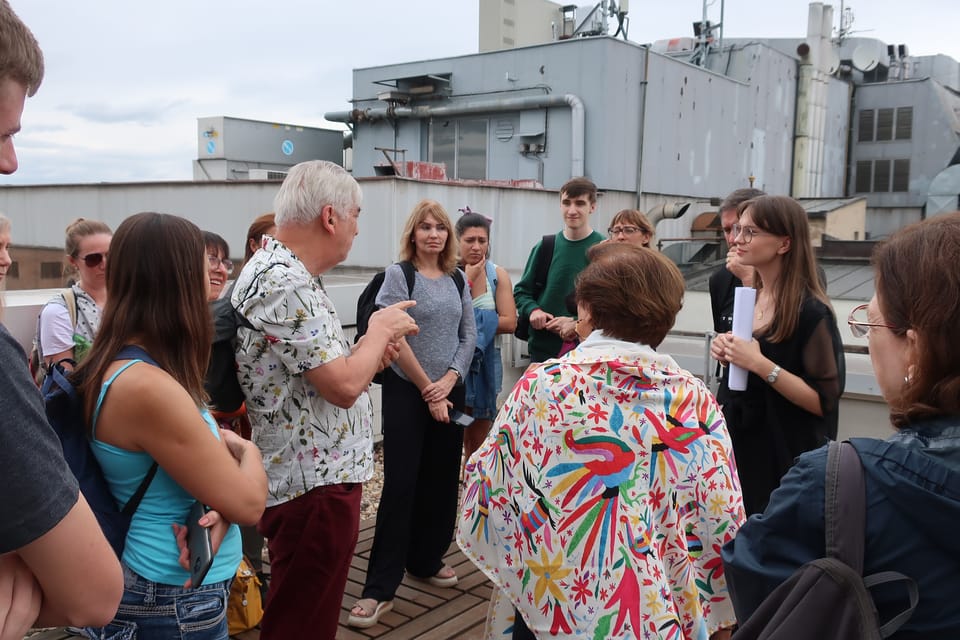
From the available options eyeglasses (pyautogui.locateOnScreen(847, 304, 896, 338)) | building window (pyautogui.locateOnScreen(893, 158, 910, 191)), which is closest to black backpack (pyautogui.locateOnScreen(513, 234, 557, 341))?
eyeglasses (pyautogui.locateOnScreen(847, 304, 896, 338))

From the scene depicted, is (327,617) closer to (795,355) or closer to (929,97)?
(795,355)

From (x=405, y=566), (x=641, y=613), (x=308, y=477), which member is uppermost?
(x=308, y=477)

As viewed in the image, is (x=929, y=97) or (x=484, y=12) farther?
(x=929, y=97)

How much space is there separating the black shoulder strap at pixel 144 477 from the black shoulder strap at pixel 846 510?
1.47m

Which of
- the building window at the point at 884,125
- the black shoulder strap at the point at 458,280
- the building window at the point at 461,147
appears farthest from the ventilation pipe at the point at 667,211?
the black shoulder strap at the point at 458,280

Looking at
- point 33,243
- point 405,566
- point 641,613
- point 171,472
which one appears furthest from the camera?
point 33,243

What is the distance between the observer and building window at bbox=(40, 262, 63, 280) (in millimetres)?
14406

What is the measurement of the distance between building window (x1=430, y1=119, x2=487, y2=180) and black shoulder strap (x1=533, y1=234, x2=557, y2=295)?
16.3 metres

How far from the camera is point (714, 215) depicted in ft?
63.5

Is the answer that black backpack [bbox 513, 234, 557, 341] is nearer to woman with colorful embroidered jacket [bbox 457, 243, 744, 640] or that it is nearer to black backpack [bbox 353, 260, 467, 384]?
black backpack [bbox 353, 260, 467, 384]

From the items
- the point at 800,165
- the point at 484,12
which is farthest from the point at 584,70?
the point at 800,165

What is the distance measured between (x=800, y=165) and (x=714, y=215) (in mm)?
7388

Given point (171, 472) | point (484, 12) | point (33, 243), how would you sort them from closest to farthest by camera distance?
point (171, 472) < point (33, 243) < point (484, 12)

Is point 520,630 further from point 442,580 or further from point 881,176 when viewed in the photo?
point 881,176
